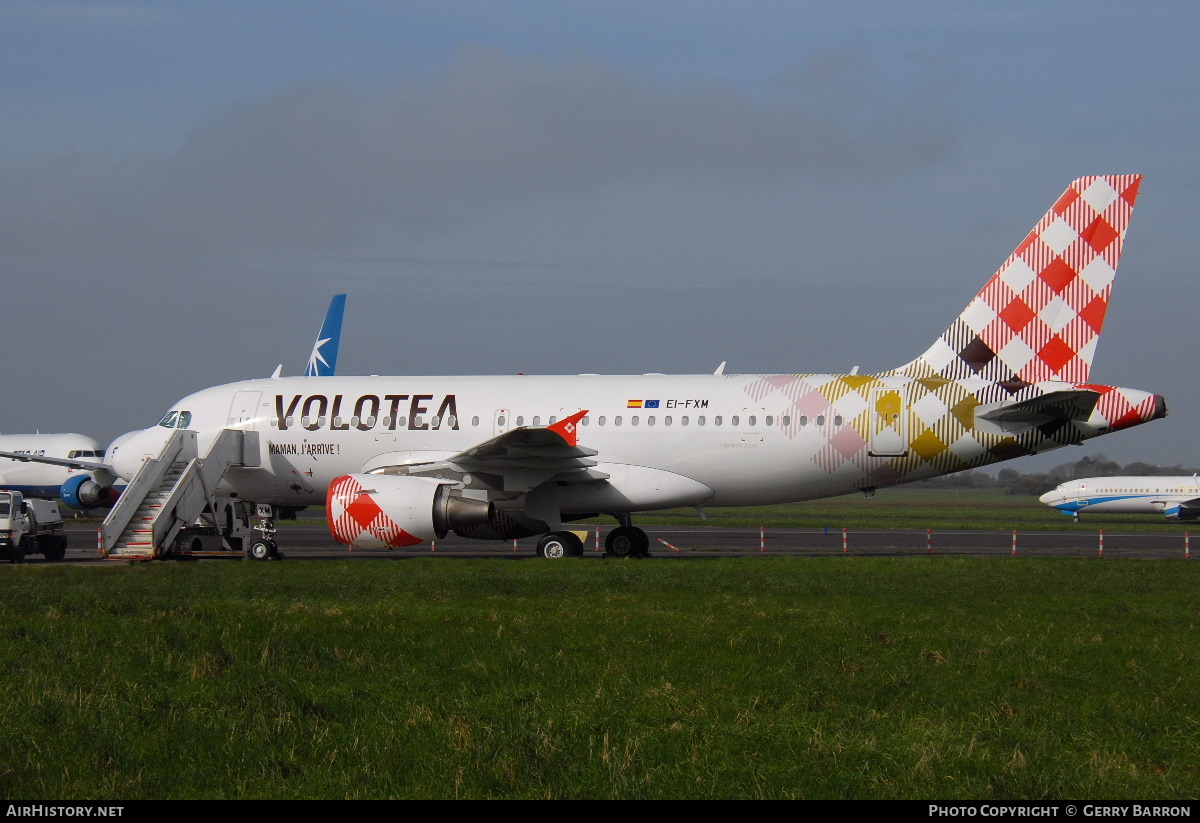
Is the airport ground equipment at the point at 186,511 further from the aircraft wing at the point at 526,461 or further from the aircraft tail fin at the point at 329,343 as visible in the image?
the aircraft tail fin at the point at 329,343

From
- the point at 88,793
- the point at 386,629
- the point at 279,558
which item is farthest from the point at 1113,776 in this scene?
the point at 279,558

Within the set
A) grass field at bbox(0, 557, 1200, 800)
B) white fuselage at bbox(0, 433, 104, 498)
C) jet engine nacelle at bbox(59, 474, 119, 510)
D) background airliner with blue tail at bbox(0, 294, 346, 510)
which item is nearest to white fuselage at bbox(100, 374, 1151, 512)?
grass field at bbox(0, 557, 1200, 800)

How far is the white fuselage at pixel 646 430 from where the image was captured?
865 inches

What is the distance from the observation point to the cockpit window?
83.7ft

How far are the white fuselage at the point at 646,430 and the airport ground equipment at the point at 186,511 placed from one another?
0.70m

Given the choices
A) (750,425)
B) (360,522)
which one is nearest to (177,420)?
(360,522)

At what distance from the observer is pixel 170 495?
22.6 metres

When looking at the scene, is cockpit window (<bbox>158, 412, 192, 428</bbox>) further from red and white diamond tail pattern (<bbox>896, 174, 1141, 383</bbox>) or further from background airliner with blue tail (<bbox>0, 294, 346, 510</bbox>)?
background airliner with blue tail (<bbox>0, 294, 346, 510</bbox>)

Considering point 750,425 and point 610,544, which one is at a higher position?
point 750,425

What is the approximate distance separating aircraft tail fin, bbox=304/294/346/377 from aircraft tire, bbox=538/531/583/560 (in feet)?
91.4

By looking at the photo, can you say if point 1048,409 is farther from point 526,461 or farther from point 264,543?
point 264,543

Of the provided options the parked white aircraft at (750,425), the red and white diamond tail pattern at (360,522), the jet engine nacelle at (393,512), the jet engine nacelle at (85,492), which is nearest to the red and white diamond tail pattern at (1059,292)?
the parked white aircraft at (750,425)

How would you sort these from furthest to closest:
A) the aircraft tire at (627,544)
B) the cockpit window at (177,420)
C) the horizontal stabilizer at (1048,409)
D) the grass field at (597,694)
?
1. the cockpit window at (177,420)
2. the aircraft tire at (627,544)
3. the horizontal stabilizer at (1048,409)
4. the grass field at (597,694)

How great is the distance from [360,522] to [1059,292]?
13645 millimetres
